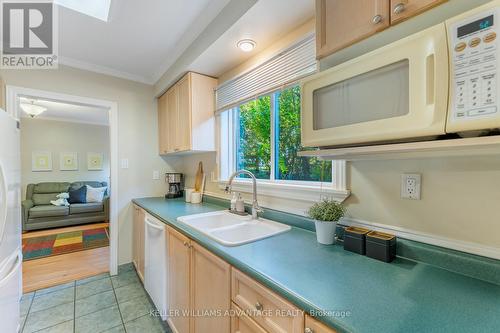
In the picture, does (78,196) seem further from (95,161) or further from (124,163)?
(124,163)

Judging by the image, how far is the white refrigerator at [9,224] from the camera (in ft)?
4.04

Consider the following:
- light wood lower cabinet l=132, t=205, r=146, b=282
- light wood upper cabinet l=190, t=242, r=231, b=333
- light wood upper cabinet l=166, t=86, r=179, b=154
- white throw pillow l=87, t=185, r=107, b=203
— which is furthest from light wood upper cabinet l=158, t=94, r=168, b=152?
white throw pillow l=87, t=185, r=107, b=203

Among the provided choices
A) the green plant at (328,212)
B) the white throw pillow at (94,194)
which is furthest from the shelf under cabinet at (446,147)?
the white throw pillow at (94,194)

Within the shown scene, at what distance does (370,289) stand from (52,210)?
5504 millimetres

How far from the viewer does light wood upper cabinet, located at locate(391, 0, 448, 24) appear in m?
0.68

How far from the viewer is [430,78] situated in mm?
642

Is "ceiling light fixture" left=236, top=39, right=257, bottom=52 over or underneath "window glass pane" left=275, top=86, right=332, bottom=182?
over

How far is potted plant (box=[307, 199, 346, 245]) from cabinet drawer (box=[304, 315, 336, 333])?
0.50 metres

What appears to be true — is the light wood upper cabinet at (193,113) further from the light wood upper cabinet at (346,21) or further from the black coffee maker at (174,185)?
the light wood upper cabinet at (346,21)

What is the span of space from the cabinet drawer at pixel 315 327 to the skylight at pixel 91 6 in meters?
2.14

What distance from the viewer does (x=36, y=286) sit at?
7.51 feet

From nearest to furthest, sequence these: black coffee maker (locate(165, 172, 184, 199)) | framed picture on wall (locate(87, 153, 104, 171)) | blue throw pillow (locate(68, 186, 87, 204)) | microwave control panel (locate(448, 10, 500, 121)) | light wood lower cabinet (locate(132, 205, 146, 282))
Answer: microwave control panel (locate(448, 10, 500, 121)) < light wood lower cabinet (locate(132, 205, 146, 282)) < black coffee maker (locate(165, 172, 184, 199)) < blue throw pillow (locate(68, 186, 87, 204)) < framed picture on wall (locate(87, 153, 104, 171))

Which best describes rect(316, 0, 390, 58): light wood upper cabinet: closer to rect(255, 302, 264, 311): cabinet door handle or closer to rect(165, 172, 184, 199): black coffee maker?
rect(255, 302, 264, 311): cabinet door handle

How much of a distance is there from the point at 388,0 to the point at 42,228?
5.87 m
